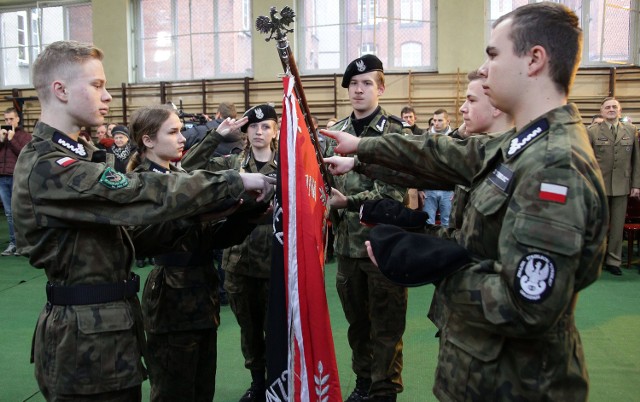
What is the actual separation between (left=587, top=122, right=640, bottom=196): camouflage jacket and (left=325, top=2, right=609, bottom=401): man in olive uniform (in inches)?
215

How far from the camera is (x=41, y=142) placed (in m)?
1.76

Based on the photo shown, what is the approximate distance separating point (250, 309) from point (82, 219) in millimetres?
1746

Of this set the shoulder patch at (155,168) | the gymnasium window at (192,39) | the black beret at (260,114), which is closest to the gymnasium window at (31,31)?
the gymnasium window at (192,39)

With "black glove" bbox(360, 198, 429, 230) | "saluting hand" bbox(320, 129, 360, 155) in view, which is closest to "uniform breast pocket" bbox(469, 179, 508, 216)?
"black glove" bbox(360, 198, 429, 230)

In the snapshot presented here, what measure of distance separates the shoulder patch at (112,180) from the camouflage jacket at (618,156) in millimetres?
5962

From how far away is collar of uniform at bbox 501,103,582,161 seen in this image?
136 centimetres

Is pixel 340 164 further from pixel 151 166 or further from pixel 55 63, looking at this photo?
pixel 55 63

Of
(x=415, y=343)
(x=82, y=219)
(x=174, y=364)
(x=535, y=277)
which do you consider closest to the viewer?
(x=535, y=277)

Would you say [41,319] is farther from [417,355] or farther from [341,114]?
[341,114]

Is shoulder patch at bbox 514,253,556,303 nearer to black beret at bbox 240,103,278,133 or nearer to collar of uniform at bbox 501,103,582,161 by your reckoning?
collar of uniform at bbox 501,103,582,161

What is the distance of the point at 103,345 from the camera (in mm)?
1747

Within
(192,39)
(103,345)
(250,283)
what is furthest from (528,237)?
(192,39)

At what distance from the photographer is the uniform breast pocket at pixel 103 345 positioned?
1727 mm

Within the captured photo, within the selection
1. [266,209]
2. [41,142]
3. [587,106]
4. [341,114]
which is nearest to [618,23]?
[587,106]
